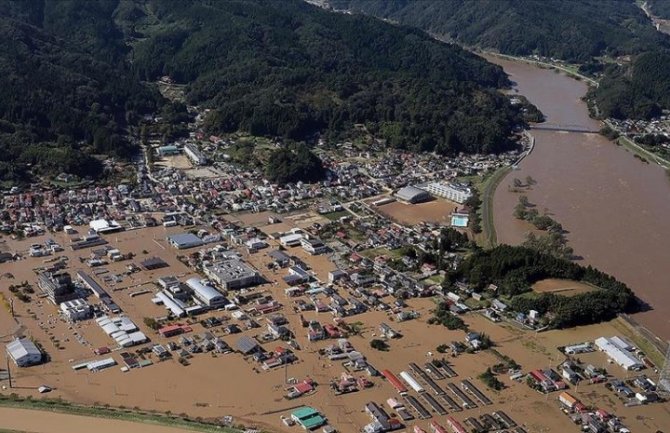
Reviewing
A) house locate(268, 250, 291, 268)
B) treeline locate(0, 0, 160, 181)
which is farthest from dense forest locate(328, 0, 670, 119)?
house locate(268, 250, 291, 268)

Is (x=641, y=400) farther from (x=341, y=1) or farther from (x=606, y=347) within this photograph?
(x=341, y=1)

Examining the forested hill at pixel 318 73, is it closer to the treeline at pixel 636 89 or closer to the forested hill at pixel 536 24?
the treeline at pixel 636 89

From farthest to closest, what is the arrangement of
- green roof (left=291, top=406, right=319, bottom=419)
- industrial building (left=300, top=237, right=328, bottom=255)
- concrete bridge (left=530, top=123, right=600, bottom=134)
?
concrete bridge (left=530, top=123, right=600, bottom=134), industrial building (left=300, top=237, right=328, bottom=255), green roof (left=291, top=406, right=319, bottom=419)

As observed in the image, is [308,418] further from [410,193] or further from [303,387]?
[410,193]

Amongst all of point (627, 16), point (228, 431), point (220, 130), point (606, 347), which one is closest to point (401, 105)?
point (220, 130)

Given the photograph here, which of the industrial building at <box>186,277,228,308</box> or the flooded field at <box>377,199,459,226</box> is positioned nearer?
the industrial building at <box>186,277,228,308</box>

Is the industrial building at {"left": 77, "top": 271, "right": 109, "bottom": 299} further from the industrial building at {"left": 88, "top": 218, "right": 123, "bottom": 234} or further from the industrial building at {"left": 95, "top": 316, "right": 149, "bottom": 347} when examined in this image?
the industrial building at {"left": 88, "top": 218, "right": 123, "bottom": 234}

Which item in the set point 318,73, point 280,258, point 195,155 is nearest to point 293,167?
point 195,155
